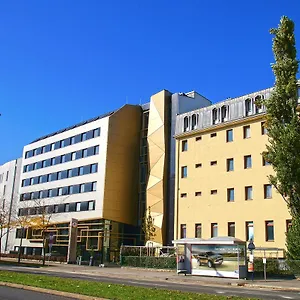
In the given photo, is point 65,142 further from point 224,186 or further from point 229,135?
point 224,186

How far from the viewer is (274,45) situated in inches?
1244

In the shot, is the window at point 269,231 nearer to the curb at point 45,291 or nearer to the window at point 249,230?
the window at point 249,230

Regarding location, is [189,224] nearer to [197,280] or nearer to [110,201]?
[110,201]

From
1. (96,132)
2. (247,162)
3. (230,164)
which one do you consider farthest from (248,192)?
(96,132)

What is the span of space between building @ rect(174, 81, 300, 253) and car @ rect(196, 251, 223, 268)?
8.52 meters

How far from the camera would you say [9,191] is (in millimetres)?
80688

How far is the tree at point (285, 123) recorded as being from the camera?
1150 inches

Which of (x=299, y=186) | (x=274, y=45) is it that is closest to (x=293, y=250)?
(x=299, y=186)

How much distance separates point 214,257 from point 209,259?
50cm

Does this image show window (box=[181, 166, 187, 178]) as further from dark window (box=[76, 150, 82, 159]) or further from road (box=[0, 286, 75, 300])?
road (box=[0, 286, 75, 300])

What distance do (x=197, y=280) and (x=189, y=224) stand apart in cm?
1711

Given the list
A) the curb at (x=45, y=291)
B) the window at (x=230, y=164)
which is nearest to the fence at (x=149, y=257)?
the window at (x=230, y=164)

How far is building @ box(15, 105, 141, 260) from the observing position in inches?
2158

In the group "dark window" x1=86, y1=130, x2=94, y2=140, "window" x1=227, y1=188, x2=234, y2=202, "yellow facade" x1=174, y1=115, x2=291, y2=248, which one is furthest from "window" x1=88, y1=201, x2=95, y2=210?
"window" x1=227, y1=188, x2=234, y2=202
